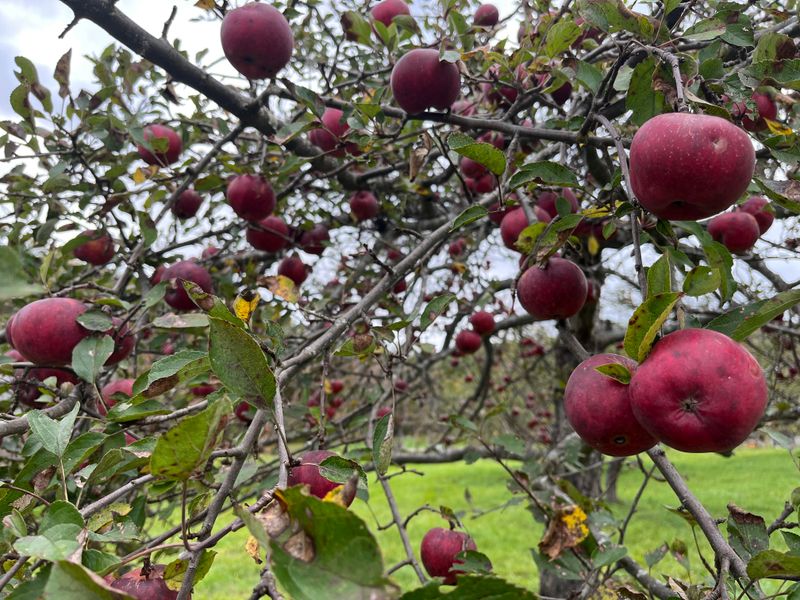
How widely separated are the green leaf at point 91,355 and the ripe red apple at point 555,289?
108 cm

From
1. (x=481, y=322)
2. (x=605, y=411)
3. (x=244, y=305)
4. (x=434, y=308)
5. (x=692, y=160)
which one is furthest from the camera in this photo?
(x=481, y=322)

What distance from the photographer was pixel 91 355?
141 centimetres

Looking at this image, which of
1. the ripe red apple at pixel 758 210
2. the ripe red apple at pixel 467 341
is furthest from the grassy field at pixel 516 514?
the ripe red apple at pixel 758 210

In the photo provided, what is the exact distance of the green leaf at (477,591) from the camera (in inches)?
20.7

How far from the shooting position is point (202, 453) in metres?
0.63

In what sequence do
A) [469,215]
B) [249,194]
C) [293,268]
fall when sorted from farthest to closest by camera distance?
[293,268]
[249,194]
[469,215]

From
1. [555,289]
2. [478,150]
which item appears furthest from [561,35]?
[555,289]

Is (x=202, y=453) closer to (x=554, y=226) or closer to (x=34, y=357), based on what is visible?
(x=554, y=226)

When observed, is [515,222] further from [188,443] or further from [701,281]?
[188,443]

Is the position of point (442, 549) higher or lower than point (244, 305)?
lower

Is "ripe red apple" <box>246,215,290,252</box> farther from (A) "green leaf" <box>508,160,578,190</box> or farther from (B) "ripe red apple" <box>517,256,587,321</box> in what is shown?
(A) "green leaf" <box>508,160,578,190</box>

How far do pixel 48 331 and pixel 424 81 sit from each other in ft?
3.80

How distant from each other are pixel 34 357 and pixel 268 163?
1.40 m

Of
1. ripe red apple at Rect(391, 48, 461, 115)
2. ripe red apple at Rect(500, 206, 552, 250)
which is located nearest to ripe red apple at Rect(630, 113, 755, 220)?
ripe red apple at Rect(391, 48, 461, 115)
